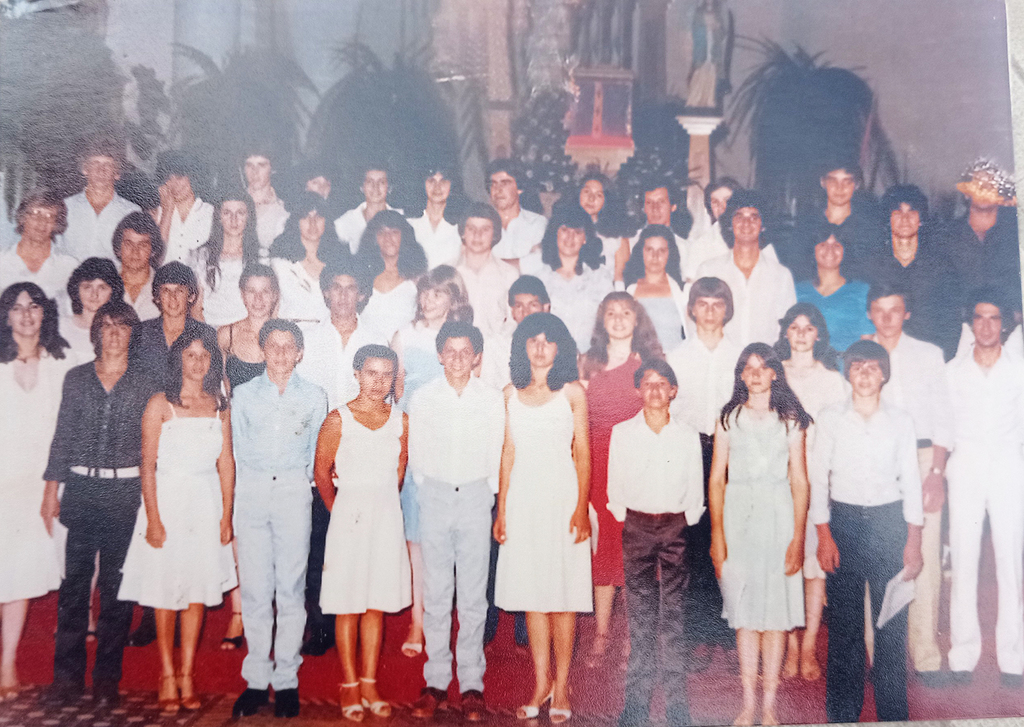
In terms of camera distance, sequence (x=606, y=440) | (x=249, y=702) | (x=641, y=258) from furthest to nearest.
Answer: (x=641, y=258) < (x=606, y=440) < (x=249, y=702)

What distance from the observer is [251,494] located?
95.6 inches

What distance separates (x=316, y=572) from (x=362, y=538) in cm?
20

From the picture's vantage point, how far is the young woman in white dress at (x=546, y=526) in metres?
2.45

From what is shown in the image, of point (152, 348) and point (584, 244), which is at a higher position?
point (584, 244)

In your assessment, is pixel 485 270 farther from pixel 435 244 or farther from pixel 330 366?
pixel 330 366

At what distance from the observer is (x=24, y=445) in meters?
2.42

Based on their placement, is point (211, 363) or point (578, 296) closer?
point (211, 363)

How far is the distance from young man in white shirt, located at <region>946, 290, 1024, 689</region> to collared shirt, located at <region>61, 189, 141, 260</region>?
3082mm

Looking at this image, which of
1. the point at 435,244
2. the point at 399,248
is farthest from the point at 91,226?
the point at 435,244

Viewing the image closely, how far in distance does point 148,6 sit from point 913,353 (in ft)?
10.2

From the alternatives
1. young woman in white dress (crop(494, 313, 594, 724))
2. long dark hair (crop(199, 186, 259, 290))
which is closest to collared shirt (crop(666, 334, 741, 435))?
young woman in white dress (crop(494, 313, 594, 724))

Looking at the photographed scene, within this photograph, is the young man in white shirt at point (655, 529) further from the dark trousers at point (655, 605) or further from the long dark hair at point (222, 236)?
the long dark hair at point (222, 236)

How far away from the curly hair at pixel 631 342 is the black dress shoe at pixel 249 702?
1558 mm

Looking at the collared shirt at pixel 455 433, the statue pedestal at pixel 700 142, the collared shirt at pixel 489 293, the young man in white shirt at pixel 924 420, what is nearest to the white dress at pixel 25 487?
the collared shirt at pixel 455 433
